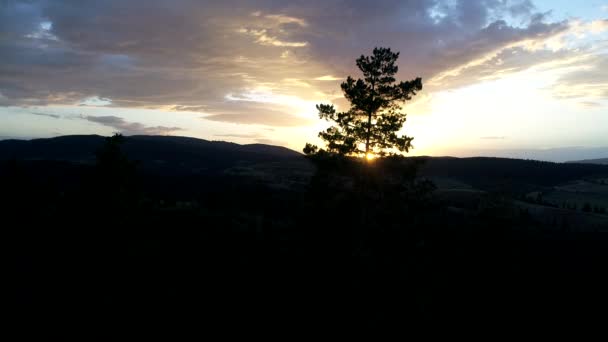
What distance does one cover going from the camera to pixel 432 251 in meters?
39.8

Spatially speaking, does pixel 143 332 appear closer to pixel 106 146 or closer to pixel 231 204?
pixel 106 146

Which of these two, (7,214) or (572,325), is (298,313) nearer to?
(572,325)

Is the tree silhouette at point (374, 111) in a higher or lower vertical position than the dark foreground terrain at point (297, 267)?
higher

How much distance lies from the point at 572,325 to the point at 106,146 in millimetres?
32147

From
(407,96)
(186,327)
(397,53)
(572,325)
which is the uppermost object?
(397,53)

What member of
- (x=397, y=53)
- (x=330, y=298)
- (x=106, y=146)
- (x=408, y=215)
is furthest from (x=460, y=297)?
(x=106, y=146)

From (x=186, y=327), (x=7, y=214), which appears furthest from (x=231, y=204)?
(x=186, y=327)

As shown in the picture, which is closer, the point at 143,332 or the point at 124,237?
the point at 143,332

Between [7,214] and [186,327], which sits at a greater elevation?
[7,214]

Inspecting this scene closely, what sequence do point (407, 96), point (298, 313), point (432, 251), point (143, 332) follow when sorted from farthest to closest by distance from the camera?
point (432, 251), point (407, 96), point (298, 313), point (143, 332)

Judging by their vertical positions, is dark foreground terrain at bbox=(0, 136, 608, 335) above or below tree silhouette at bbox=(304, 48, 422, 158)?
below

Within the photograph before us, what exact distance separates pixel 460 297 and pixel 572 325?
23.7ft

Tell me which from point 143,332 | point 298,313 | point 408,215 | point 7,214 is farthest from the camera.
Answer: point 7,214

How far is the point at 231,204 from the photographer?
71.1 meters
